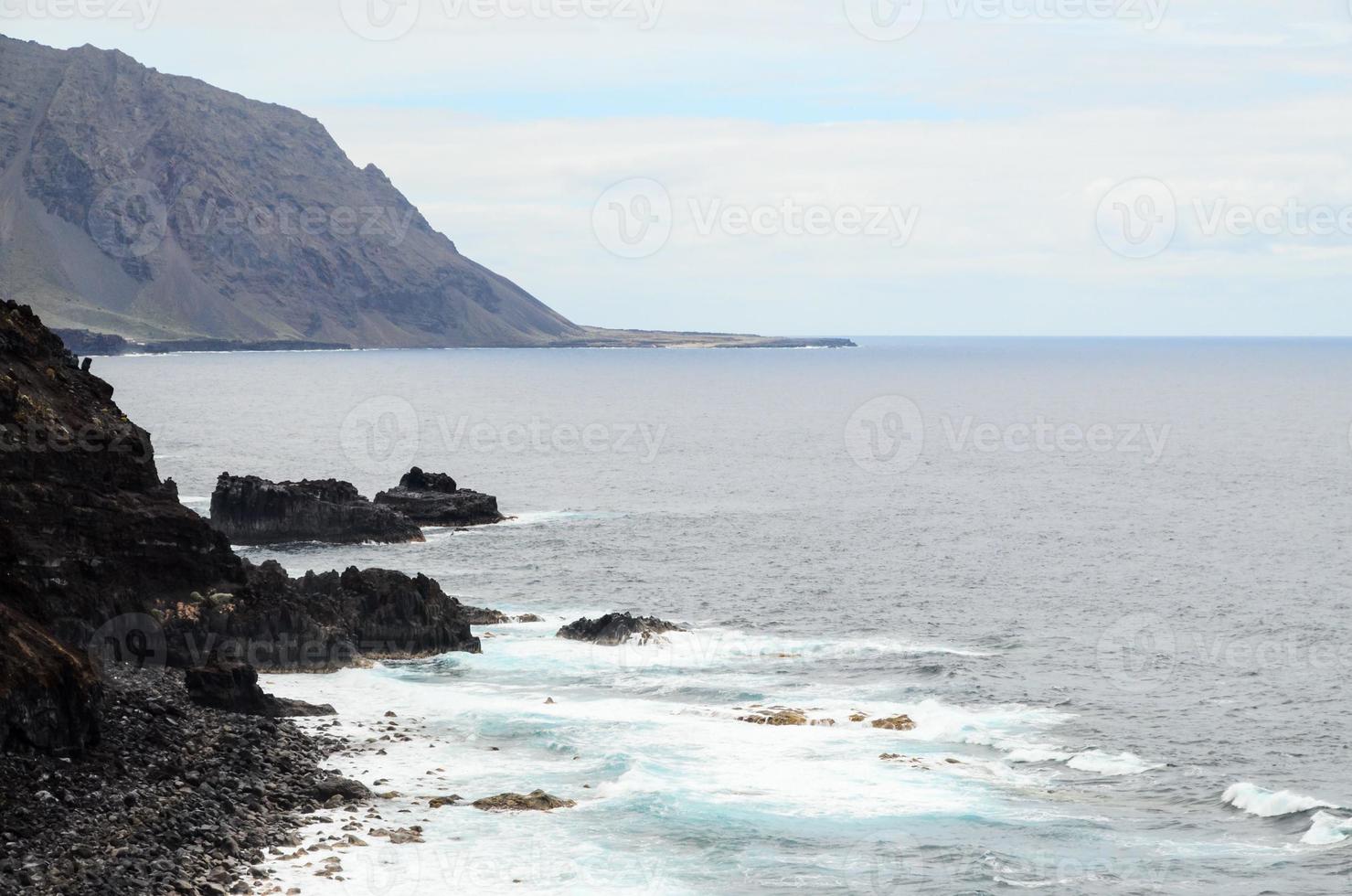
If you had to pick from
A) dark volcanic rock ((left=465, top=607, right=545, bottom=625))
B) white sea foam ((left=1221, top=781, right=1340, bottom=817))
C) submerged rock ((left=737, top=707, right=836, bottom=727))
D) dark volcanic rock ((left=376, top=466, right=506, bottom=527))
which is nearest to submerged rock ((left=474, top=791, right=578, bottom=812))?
submerged rock ((left=737, top=707, right=836, bottom=727))

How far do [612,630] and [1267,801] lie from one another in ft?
87.2

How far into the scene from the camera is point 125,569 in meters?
47.5

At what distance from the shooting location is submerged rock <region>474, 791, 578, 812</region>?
119 feet

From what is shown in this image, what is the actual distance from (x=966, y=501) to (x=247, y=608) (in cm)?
7259

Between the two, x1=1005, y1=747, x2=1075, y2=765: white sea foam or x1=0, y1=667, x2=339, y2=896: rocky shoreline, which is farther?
x1=1005, y1=747, x2=1075, y2=765: white sea foam

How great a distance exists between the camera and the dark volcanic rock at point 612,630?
2250 inches

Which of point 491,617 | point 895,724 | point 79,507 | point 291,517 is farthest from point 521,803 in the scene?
point 291,517

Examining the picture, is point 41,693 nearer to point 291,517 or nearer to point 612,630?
point 612,630

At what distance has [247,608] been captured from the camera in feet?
165

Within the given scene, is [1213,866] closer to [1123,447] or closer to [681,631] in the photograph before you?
[681,631]

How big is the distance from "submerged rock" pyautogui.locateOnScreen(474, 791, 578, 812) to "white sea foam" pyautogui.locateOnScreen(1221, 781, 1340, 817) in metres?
17.9

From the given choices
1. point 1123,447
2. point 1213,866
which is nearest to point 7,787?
point 1213,866

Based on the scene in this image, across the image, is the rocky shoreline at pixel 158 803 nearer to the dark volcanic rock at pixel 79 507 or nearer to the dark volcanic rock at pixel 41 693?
the dark volcanic rock at pixel 41 693

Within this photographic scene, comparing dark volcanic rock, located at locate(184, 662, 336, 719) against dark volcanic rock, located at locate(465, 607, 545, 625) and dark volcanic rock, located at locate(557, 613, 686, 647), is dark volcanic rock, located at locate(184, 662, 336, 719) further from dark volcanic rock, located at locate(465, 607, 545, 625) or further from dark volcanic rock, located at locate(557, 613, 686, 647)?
dark volcanic rock, located at locate(465, 607, 545, 625)
